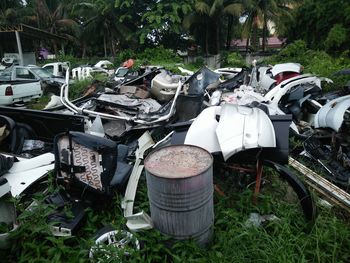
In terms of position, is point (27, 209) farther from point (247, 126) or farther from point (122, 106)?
point (122, 106)

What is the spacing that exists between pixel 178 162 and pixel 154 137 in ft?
7.11

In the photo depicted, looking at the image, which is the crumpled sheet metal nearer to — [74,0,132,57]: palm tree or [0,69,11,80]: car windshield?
[0,69,11,80]: car windshield

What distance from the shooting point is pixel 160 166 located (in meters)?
2.37

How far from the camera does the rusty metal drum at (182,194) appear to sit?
2.18 m

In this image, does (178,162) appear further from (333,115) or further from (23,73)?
(23,73)

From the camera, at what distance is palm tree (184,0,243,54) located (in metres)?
19.4

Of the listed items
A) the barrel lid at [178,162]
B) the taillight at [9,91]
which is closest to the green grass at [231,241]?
the barrel lid at [178,162]

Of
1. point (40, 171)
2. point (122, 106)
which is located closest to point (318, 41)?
point (122, 106)

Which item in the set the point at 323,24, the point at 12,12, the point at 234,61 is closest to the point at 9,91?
the point at 234,61

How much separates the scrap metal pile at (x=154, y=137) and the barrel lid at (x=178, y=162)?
31 centimetres

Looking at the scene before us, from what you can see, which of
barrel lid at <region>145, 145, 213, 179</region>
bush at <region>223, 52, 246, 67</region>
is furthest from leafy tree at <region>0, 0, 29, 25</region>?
barrel lid at <region>145, 145, 213, 179</region>

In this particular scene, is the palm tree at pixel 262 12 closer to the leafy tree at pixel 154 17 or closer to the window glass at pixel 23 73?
the leafy tree at pixel 154 17

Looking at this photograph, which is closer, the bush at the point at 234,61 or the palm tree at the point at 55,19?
the bush at the point at 234,61

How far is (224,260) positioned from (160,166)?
91 centimetres
